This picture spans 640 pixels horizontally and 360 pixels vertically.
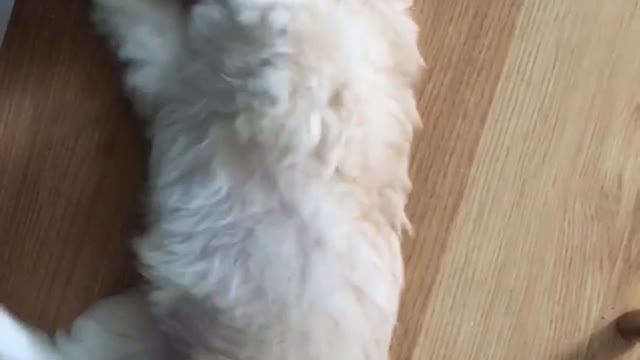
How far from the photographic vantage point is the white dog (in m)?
1.10

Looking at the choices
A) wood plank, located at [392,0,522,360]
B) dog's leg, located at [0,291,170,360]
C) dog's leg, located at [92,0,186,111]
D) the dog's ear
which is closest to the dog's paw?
dog's leg, located at [0,291,170,360]

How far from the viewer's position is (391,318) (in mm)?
1168

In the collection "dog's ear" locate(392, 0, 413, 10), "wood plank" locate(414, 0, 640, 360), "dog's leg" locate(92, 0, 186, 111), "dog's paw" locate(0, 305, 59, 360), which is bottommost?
"dog's paw" locate(0, 305, 59, 360)

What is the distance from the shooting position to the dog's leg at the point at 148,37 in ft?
3.82

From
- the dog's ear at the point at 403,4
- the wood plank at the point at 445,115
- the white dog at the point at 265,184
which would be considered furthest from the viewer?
the wood plank at the point at 445,115

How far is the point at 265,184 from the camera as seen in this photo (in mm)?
1107

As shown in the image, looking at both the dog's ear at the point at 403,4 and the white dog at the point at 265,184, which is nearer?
the white dog at the point at 265,184

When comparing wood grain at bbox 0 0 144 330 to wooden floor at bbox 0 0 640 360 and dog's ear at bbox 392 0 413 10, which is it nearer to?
wooden floor at bbox 0 0 640 360

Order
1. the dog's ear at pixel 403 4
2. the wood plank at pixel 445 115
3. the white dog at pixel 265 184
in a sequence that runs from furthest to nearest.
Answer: the wood plank at pixel 445 115 → the dog's ear at pixel 403 4 → the white dog at pixel 265 184

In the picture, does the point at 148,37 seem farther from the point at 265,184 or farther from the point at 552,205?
the point at 552,205

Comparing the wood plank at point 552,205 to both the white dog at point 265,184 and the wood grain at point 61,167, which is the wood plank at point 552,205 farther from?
the wood grain at point 61,167

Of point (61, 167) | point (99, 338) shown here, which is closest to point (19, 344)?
point (99, 338)

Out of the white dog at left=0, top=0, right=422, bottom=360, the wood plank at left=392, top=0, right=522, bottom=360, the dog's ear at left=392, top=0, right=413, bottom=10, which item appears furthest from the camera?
the wood plank at left=392, top=0, right=522, bottom=360

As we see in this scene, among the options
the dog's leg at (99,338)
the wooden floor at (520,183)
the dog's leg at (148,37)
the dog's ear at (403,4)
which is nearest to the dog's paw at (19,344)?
the dog's leg at (99,338)
